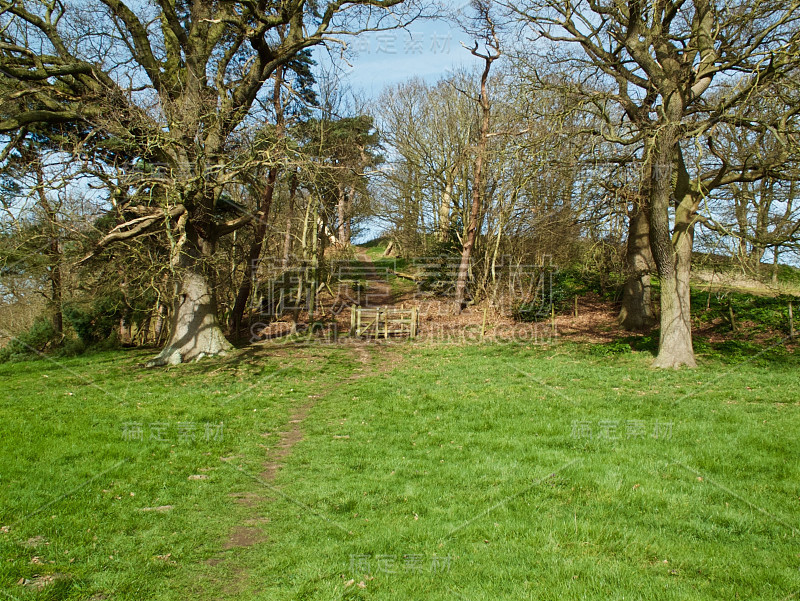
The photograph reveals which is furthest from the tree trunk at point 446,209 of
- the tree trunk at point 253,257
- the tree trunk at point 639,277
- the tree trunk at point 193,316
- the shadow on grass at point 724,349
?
the tree trunk at point 193,316

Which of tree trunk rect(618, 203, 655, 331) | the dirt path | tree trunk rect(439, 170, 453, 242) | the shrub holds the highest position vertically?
tree trunk rect(439, 170, 453, 242)

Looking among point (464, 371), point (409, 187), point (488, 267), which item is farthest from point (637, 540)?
point (409, 187)

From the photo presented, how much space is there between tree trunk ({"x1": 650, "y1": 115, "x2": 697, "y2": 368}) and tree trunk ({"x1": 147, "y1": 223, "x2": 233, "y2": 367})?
460 inches

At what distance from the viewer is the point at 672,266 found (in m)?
12.5

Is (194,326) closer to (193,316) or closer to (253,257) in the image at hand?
(193,316)

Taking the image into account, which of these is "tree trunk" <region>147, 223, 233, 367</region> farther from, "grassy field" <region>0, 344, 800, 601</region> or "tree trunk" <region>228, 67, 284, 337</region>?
"grassy field" <region>0, 344, 800, 601</region>

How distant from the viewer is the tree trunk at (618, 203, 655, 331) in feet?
56.0

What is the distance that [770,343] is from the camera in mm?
14125

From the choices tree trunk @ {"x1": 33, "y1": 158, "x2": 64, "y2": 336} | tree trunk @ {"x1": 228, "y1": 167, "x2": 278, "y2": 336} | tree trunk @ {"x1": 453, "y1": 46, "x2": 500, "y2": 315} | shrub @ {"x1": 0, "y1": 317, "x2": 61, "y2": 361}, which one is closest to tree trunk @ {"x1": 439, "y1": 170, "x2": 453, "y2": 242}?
tree trunk @ {"x1": 453, "y1": 46, "x2": 500, "y2": 315}

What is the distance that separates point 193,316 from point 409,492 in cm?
1076

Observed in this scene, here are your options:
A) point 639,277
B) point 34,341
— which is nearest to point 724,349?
point 639,277

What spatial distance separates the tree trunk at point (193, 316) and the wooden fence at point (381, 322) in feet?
19.0

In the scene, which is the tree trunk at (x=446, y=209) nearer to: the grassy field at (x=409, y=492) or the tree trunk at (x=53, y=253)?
the grassy field at (x=409, y=492)

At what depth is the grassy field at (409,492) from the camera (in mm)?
4246
